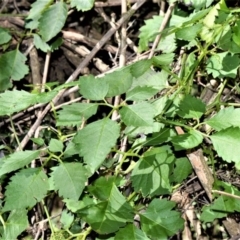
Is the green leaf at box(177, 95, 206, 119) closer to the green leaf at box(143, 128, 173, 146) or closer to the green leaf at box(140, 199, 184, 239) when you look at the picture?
the green leaf at box(143, 128, 173, 146)

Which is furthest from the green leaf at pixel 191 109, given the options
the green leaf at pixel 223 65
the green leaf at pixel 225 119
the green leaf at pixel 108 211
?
the green leaf at pixel 108 211

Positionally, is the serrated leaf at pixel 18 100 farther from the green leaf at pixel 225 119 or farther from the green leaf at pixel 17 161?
the green leaf at pixel 225 119

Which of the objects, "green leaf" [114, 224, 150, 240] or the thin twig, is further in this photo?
the thin twig

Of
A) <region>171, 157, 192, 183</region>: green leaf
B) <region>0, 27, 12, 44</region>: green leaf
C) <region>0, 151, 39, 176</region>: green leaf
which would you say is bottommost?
<region>171, 157, 192, 183</region>: green leaf

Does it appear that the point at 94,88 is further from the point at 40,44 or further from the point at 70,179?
the point at 40,44

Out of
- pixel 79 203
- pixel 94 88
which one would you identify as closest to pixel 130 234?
pixel 79 203

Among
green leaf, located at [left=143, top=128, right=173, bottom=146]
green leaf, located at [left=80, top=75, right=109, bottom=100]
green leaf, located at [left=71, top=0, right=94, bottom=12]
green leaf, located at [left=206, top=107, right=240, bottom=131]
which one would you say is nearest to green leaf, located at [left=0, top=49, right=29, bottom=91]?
green leaf, located at [left=71, top=0, right=94, bottom=12]

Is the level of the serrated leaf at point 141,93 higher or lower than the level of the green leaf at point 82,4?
lower
